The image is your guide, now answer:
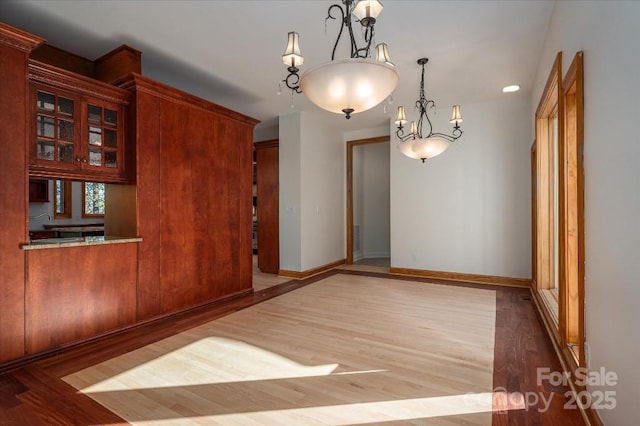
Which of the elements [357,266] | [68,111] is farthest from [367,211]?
[68,111]

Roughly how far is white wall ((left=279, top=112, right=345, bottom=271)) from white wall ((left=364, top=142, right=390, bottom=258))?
2.10m

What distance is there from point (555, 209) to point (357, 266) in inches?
140

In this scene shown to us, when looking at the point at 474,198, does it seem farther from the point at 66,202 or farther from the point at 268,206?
the point at 66,202

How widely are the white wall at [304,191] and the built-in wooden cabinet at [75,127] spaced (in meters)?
2.66

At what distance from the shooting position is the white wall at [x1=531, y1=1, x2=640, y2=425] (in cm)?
118

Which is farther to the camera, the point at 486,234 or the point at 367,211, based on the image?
the point at 367,211

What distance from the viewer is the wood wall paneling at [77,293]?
236 cm

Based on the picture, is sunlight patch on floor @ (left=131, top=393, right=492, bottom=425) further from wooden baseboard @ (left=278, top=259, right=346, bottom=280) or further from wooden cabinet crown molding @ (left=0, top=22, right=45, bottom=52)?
wooden baseboard @ (left=278, top=259, right=346, bottom=280)

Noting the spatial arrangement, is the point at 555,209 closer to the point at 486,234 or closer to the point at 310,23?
the point at 486,234

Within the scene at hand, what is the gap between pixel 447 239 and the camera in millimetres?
5062

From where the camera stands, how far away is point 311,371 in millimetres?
2164

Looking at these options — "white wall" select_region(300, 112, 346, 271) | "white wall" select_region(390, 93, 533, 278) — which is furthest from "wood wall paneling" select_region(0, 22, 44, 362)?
"white wall" select_region(390, 93, 533, 278)

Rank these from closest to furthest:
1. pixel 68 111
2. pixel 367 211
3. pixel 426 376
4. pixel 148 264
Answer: pixel 426 376 < pixel 68 111 < pixel 148 264 < pixel 367 211

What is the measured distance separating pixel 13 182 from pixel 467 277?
538 cm
